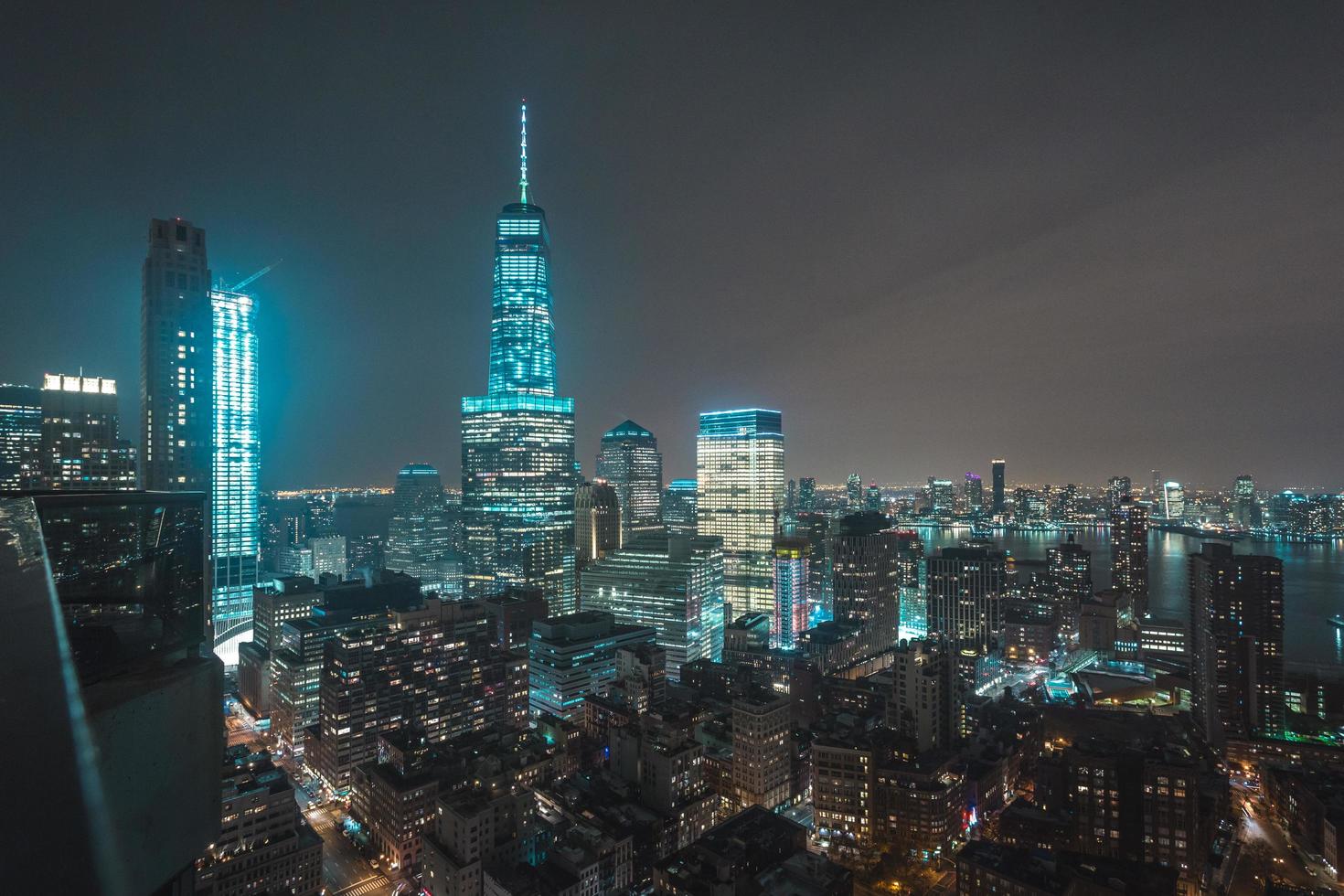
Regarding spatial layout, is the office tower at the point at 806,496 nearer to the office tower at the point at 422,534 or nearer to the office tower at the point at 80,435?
the office tower at the point at 422,534

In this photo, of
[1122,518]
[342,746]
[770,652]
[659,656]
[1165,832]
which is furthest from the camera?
[1122,518]

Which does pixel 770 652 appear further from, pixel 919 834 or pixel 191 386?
pixel 191 386

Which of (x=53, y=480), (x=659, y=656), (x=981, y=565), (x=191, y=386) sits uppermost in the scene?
(x=191, y=386)

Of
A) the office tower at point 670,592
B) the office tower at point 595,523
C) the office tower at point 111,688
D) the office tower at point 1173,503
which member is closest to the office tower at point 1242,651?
the office tower at point 670,592

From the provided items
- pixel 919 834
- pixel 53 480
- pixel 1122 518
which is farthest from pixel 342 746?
pixel 1122 518

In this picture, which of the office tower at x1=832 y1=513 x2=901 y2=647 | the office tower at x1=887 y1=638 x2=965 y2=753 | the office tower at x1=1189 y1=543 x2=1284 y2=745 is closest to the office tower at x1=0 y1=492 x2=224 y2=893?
the office tower at x1=887 y1=638 x2=965 y2=753

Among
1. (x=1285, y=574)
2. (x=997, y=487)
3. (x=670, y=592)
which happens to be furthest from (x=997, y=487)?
(x=670, y=592)

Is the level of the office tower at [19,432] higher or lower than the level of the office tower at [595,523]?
higher
